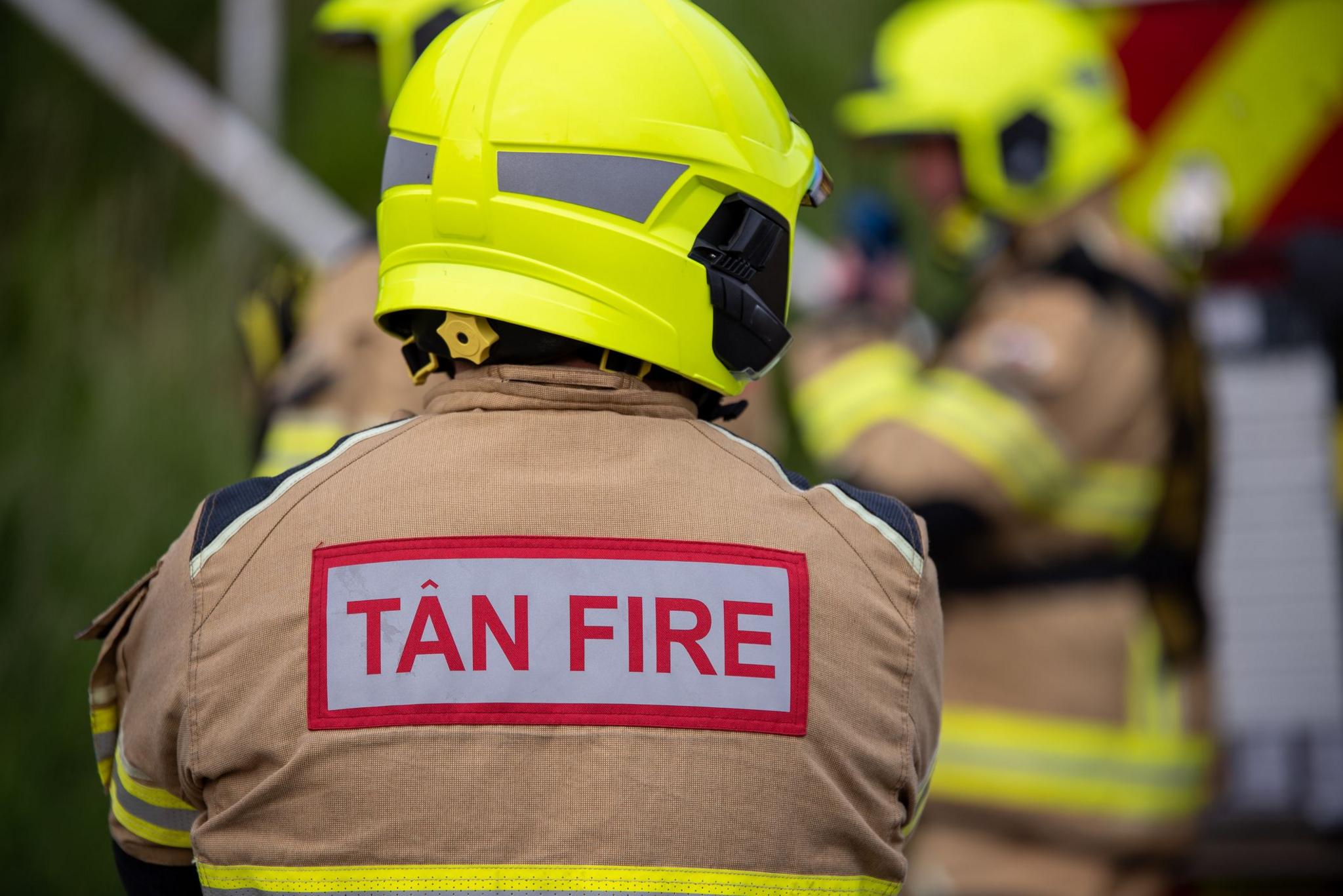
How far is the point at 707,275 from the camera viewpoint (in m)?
1.76

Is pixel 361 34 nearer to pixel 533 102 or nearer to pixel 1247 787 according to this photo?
pixel 533 102

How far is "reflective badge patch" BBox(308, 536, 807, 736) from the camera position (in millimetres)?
1519

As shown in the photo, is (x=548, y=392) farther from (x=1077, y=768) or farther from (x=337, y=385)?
(x=1077, y=768)

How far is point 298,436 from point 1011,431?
1503mm

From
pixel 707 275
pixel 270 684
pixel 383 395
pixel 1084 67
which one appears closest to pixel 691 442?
pixel 707 275

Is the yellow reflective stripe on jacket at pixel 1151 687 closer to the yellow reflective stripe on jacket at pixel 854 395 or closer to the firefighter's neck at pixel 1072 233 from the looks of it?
the yellow reflective stripe on jacket at pixel 854 395

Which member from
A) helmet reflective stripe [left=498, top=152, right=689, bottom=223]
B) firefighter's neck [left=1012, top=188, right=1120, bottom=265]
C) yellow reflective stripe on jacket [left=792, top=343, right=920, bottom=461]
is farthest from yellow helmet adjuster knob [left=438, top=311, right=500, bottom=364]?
firefighter's neck [left=1012, top=188, right=1120, bottom=265]

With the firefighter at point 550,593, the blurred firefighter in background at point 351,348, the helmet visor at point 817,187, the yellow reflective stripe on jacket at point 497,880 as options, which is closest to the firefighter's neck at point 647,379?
the firefighter at point 550,593

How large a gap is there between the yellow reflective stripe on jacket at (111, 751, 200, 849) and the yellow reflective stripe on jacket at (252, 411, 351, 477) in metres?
1.61

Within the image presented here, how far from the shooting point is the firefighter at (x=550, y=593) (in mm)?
1512

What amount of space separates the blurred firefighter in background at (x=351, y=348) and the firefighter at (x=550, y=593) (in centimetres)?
148

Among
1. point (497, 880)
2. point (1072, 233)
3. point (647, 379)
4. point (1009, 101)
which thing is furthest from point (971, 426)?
point (497, 880)

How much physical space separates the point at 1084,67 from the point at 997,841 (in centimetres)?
188

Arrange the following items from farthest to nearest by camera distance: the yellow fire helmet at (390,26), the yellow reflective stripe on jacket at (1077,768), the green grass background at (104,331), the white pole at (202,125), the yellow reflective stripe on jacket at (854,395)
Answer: the white pole at (202,125) → the green grass background at (104,331) → the yellow reflective stripe on jacket at (854,395) → the yellow reflective stripe on jacket at (1077,768) → the yellow fire helmet at (390,26)
